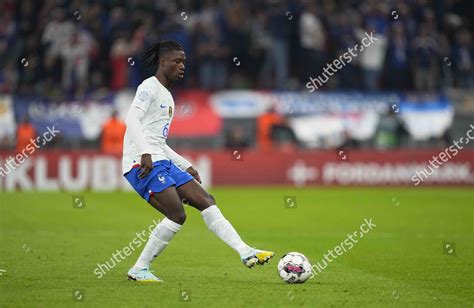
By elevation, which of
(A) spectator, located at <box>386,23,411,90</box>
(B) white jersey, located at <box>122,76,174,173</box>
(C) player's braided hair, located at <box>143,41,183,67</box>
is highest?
(A) spectator, located at <box>386,23,411,90</box>

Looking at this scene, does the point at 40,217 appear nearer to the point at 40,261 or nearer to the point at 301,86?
the point at 40,261

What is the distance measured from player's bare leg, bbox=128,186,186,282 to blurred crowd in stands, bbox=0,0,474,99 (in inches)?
644

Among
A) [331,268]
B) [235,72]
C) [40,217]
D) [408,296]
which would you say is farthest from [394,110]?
[408,296]

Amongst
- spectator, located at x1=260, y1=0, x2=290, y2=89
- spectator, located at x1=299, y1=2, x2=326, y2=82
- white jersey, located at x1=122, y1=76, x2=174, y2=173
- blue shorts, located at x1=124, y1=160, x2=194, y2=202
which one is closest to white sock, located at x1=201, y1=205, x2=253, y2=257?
blue shorts, located at x1=124, y1=160, x2=194, y2=202

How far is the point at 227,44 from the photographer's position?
2652 centimetres

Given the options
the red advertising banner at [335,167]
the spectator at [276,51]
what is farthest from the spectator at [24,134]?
the spectator at [276,51]

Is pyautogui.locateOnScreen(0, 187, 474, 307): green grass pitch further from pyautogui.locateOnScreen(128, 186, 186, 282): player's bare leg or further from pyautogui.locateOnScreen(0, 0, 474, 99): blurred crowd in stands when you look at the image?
pyautogui.locateOnScreen(0, 0, 474, 99): blurred crowd in stands

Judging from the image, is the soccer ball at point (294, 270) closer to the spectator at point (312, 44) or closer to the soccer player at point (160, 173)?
the soccer player at point (160, 173)

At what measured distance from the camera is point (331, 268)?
10.8 meters

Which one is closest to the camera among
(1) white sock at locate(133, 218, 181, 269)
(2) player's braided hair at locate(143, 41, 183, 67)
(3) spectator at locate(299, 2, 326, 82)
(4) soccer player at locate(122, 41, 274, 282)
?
(4) soccer player at locate(122, 41, 274, 282)

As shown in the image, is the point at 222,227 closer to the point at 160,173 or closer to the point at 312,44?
the point at 160,173

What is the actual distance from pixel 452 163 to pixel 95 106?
10.4m

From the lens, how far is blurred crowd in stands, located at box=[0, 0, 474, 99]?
26.0 m

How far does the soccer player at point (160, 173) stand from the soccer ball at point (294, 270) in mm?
306
